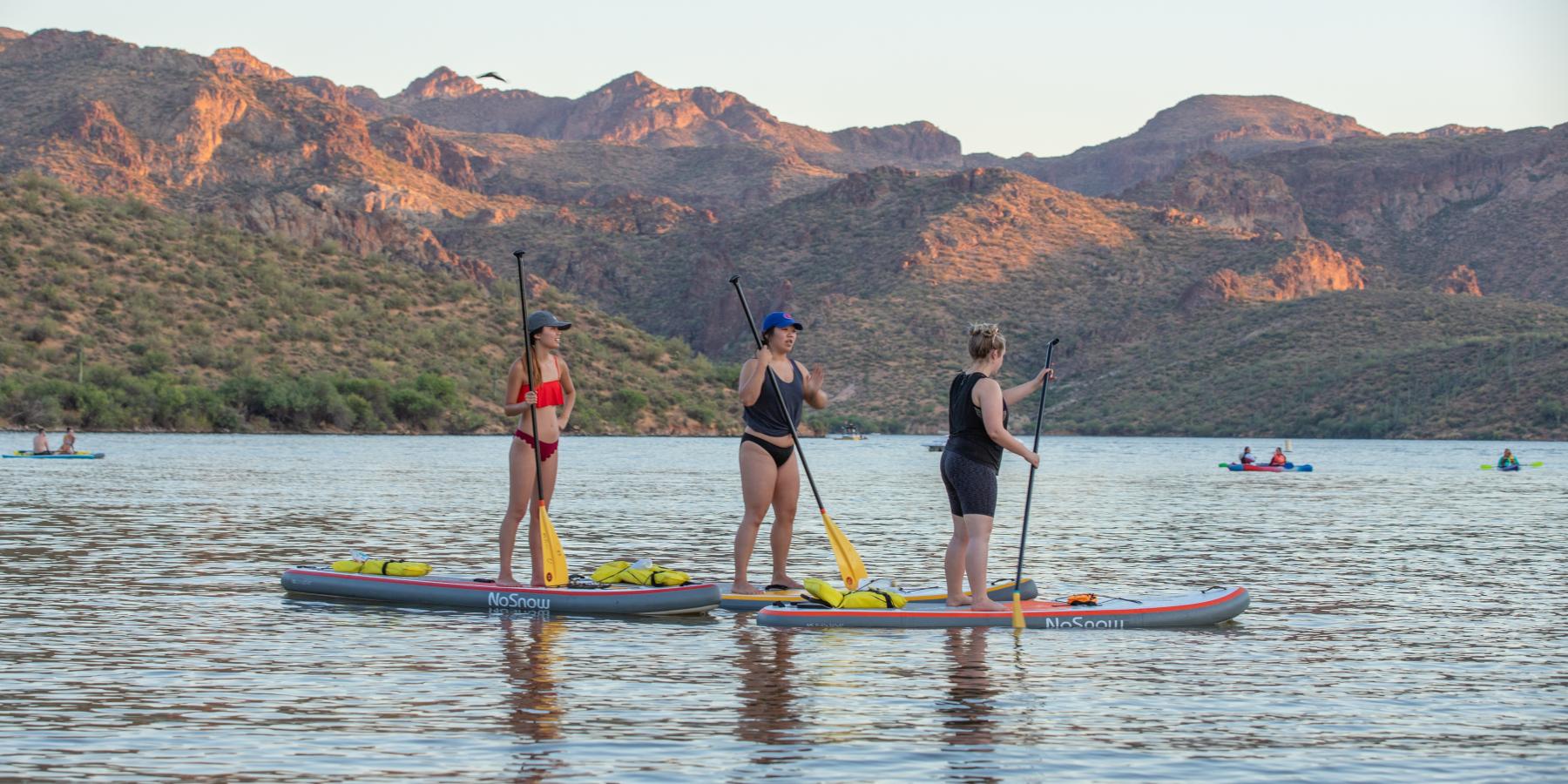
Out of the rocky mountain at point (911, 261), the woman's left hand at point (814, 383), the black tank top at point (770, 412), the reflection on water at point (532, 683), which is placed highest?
the rocky mountain at point (911, 261)

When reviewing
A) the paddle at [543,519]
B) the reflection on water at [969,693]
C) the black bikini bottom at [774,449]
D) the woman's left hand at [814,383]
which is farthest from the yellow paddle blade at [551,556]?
the reflection on water at [969,693]

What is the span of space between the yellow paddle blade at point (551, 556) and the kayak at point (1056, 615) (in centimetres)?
188

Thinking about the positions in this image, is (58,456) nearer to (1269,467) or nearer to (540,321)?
(1269,467)

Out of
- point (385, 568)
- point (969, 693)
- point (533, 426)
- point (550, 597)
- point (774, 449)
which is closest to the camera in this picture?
point (969, 693)

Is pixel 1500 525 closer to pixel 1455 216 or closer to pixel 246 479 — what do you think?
pixel 246 479

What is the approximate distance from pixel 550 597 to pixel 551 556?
47cm

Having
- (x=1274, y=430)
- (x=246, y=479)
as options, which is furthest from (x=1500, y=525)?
(x=1274, y=430)

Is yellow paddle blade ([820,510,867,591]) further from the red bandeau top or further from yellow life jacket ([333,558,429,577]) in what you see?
yellow life jacket ([333,558,429,577])

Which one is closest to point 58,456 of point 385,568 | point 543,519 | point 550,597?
point 385,568

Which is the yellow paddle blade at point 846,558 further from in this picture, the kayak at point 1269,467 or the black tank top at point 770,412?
the kayak at point 1269,467

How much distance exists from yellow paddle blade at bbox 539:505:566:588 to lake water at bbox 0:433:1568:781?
639 mm

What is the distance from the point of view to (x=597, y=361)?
98.9m

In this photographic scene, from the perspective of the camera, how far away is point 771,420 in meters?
14.6

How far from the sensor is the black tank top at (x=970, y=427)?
13.4 m
